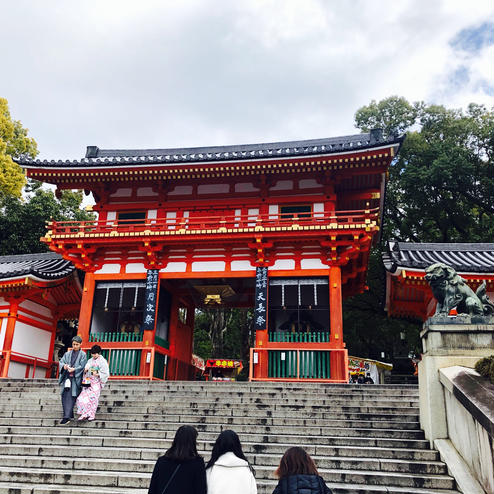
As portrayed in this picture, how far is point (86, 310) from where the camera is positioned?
16.2m

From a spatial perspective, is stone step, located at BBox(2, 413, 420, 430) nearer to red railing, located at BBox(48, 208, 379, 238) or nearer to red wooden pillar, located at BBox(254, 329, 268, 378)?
red wooden pillar, located at BBox(254, 329, 268, 378)

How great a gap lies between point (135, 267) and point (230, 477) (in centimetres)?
1339

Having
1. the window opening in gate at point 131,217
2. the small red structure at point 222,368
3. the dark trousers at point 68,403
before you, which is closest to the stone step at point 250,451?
the dark trousers at point 68,403

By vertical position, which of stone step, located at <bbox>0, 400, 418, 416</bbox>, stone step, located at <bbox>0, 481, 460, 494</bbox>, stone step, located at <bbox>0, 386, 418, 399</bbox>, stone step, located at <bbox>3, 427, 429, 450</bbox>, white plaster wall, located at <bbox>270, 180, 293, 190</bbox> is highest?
white plaster wall, located at <bbox>270, 180, 293, 190</bbox>

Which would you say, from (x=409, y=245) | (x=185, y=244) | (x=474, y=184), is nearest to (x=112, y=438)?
(x=185, y=244)

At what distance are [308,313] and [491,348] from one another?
9.05m

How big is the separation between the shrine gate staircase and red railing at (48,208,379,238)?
5639 mm

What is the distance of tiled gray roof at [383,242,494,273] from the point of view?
1431 centimetres

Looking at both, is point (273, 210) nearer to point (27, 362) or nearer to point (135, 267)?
point (135, 267)

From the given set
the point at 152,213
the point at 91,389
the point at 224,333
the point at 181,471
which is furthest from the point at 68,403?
the point at 224,333

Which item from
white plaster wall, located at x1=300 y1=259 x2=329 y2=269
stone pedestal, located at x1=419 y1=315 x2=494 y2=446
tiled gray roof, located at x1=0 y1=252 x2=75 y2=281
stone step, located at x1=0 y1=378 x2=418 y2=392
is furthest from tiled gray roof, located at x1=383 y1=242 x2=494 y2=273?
tiled gray roof, located at x1=0 y1=252 x2=75 y2=281

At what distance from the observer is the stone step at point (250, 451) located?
693cm

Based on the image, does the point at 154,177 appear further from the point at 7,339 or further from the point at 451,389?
the point at 451,389

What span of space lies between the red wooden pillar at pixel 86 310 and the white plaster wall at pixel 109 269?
0.33 m
